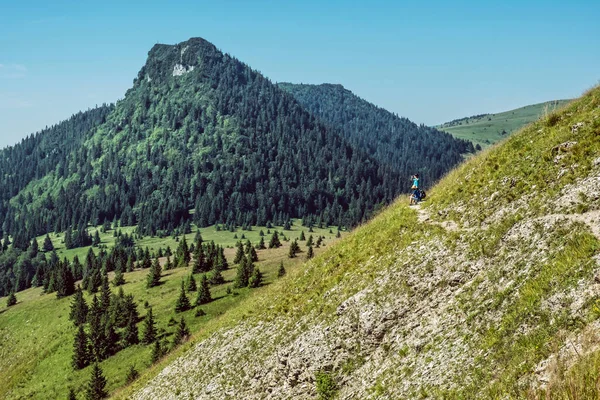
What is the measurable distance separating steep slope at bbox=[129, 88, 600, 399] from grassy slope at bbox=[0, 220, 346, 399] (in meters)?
20.5

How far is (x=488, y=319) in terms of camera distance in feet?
47.5

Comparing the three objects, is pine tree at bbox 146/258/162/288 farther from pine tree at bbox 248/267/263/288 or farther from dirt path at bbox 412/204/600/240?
dirt path at bbox 412/204/600/240

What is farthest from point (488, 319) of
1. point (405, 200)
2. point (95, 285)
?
point (95, 285)

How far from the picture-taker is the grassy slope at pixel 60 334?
221 ft

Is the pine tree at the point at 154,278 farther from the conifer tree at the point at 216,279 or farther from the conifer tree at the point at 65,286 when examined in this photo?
the conifer tree at the point at 65,286

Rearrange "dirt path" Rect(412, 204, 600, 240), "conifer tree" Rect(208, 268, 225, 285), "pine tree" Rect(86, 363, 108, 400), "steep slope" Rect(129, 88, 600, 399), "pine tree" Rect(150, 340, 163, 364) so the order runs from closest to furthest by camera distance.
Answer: "steep slope" Rect(129, 88, 600, 399)
"dirt path" Rect(412, 204, 600, 240)
"pine tree" Rect(86, 363, 108, 400)
"pine tree" Rect(150, 340, 163, 364)
"conifer tree" Rect(208, 268, 225, 285)

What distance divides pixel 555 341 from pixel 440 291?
7.39 metres

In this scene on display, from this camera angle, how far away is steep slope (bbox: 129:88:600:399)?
39.7ft

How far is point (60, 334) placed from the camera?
87.6 meters

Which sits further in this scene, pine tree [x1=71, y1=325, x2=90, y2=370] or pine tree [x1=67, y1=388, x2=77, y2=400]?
pine tree [x1=71, y1=325, x2=90, y2=370]

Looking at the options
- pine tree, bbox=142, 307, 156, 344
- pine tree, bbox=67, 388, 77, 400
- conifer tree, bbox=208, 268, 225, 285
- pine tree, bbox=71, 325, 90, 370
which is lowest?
pine tree, bbox=67, 388, 77, 400

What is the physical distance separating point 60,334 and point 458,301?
9300 centimetres

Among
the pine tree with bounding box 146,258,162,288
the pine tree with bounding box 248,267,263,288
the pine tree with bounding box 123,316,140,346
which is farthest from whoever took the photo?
the pine tree with bounding box 146,258,162,288

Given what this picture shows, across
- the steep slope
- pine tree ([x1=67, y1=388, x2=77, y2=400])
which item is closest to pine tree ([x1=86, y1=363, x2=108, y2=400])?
pine tree ([x1=67, y1=388, x2=77, y2=400])
